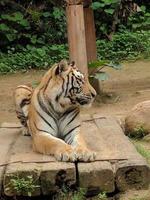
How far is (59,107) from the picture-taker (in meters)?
4.60

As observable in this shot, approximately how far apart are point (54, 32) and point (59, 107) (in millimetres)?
10256

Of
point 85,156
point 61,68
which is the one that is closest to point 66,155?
point 85,156

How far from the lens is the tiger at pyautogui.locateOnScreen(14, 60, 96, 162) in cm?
454

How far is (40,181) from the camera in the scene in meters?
3.97

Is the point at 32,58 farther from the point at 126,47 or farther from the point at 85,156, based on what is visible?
the point at 85,156

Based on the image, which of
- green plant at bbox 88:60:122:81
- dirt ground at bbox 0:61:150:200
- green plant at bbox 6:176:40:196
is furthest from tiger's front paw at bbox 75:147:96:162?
green plant at bbox 88:60:122:81

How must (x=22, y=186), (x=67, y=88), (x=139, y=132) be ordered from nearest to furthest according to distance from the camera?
(x=22, y=186), (x=67, y=88), (x=139, y=132)

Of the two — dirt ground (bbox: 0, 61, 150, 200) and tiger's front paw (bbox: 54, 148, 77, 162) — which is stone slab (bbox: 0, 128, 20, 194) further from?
dirt ground (bbox: 0, 61, 150, 200)

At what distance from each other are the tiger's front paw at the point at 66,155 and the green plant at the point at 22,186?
334 mm

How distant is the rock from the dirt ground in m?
1.28

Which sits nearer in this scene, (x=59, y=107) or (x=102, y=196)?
(x=102, y=196)

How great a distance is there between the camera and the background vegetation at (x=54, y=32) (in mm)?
13648

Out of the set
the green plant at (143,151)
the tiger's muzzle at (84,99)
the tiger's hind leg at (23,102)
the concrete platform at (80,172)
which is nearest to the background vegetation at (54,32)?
the tiger's hind leg at (23,102)

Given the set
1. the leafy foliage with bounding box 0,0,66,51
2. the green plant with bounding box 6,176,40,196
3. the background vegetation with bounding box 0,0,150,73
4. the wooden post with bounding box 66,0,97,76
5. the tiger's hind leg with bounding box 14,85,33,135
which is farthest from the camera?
the leafy foliage with bounding box 0,0,66,51
